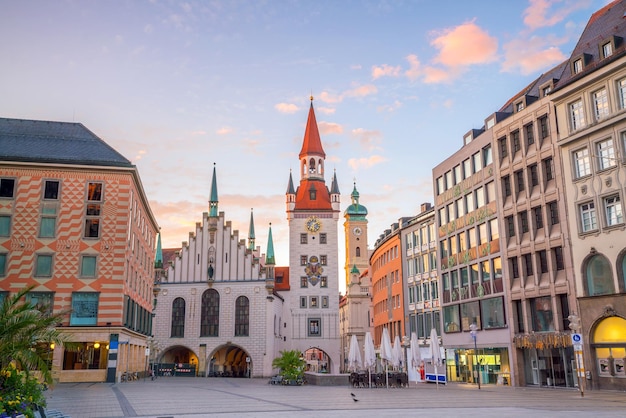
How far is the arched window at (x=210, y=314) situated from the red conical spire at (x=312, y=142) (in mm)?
28411

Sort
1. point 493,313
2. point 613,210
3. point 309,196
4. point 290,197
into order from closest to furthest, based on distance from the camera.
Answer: point 613,210
point 493,313
point 309,196
point 290,197

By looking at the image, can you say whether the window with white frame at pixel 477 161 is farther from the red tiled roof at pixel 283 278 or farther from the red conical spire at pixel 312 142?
the red conical spire at pixel 312 142

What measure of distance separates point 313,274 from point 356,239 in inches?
1754

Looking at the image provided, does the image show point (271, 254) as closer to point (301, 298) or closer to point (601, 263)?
point (301, 298)

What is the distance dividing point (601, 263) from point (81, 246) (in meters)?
35.3

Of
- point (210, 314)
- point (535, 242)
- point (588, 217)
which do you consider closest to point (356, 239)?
point (210, 314)

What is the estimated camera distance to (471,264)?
45719 millimetres

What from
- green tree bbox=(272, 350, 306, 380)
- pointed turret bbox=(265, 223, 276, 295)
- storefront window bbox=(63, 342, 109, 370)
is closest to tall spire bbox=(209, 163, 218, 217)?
pointed turret bbox=(265, 223, 276, 295)

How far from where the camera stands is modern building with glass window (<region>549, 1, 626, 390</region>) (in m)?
31.5

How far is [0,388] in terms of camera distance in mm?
13273

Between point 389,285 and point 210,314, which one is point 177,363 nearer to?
point 210,314

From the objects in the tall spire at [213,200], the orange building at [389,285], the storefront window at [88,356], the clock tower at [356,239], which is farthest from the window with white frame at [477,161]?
the clock tower at [356,239]

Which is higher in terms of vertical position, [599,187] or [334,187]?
[334,187]

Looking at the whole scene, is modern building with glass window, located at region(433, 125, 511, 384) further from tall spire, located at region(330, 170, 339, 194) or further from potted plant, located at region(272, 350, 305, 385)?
tall spire, located at region(330, 170, 339, 194)
